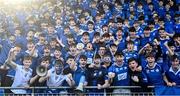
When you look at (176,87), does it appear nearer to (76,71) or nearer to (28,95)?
(76,71)

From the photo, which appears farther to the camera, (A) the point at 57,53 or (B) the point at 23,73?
(A) the point at 57,53

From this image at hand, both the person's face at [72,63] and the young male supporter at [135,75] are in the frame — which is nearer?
the young male supporter at [135,75]

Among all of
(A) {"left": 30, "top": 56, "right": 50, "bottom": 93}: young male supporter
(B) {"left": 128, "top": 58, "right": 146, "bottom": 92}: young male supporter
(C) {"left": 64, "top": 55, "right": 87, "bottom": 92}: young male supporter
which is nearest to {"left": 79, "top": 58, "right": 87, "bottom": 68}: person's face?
(C) {"left": 64, "top": 55, "right": 87, "bottom": 92}: young male supporter

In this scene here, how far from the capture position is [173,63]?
13742mm

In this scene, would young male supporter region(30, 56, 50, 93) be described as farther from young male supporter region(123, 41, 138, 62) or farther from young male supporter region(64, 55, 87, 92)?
young male supporter region(123, 41, 138, 62)

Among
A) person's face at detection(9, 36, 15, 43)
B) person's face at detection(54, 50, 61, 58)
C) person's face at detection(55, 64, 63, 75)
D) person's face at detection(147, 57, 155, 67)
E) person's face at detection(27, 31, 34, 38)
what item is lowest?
person's face at detection(55, 64, 63, 75)

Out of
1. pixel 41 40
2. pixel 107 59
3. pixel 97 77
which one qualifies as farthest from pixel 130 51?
pixel 41 40

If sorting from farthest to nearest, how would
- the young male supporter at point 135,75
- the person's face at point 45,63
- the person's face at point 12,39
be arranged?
the person's face at point 12,39 → the person's face at point 45,63 → the young male supporter at point 135,75

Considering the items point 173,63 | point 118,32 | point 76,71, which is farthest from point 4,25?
point 173,63

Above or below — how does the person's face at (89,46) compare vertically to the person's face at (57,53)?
above

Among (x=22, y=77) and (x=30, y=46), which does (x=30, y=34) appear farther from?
(x=22, y=77)

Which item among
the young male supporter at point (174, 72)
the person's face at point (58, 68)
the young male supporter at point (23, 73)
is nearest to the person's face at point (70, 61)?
the person's face at point (58, 68)

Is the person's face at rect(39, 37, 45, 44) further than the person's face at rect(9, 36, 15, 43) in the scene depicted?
No

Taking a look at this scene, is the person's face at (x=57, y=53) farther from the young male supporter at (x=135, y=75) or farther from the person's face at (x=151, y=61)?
the person's face at (x=151, y=61)
